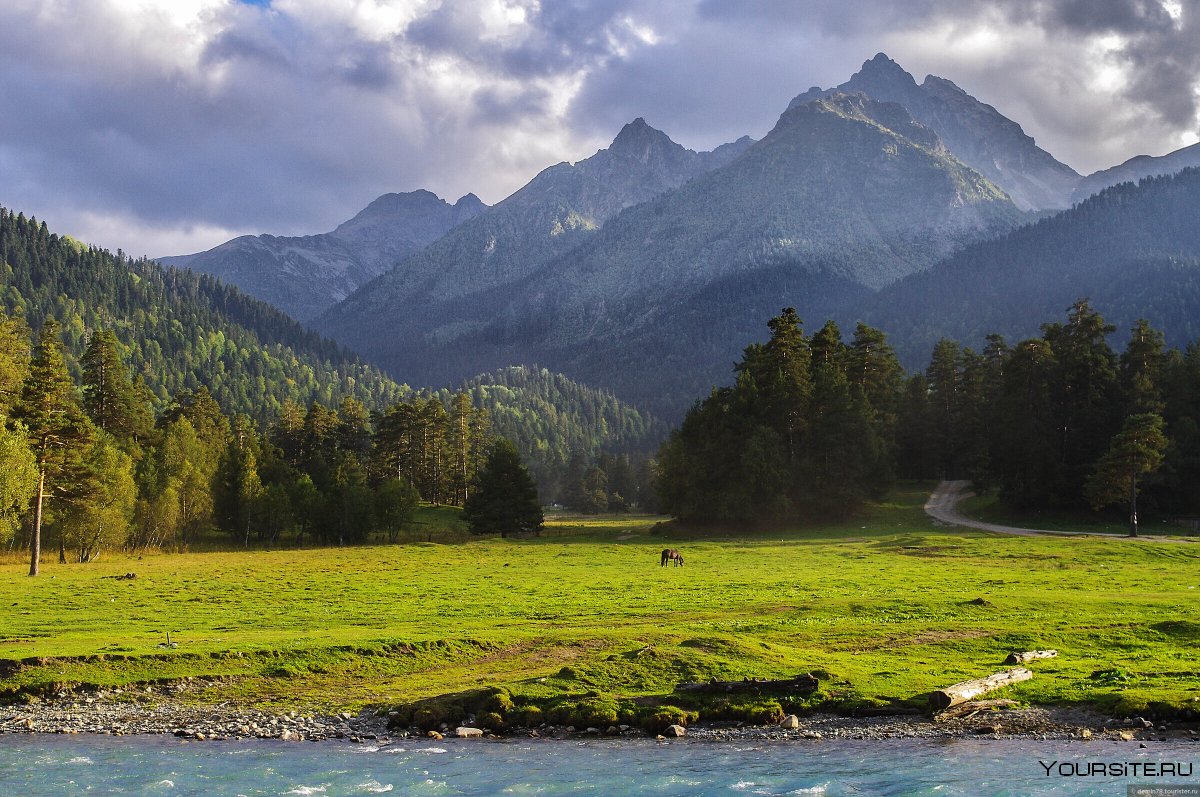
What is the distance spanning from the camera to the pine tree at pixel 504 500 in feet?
363

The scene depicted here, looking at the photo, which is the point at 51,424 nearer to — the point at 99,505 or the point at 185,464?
the point at 99,505

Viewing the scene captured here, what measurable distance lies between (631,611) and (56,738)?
2512 cm

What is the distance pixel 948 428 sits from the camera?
433 ft

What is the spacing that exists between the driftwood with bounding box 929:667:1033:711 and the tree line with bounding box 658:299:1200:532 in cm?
6621

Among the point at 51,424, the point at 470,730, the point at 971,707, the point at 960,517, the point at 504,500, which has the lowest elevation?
the point at 470,730

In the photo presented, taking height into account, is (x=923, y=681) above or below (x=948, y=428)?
below

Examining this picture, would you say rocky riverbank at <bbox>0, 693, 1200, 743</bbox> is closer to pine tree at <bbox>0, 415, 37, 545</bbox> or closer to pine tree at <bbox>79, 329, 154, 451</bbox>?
pine tree at <bbox>0, 415, 37, 545</bbox>

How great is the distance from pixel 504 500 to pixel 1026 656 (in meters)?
86.1

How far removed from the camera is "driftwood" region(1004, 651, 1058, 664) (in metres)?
29.4

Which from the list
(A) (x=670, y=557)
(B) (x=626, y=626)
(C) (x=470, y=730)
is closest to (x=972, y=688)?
(C) (x=470, y=730)

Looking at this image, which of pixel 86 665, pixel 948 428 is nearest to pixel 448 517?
pixel 948 428

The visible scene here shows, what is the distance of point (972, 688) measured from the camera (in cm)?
2555

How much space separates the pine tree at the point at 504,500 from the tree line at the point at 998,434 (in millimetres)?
17896

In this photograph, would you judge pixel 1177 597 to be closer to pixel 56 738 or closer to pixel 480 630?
pixel 480 630
